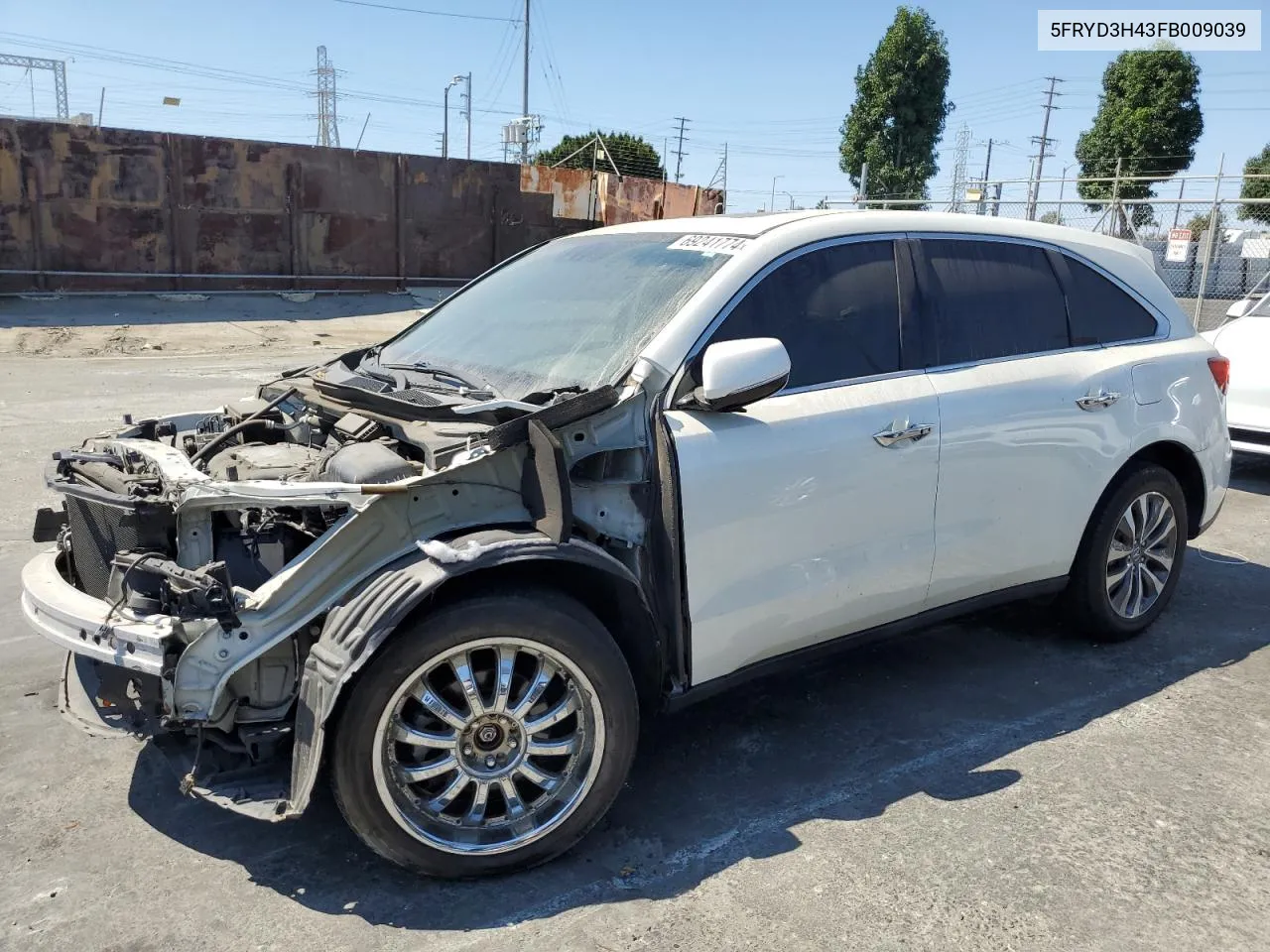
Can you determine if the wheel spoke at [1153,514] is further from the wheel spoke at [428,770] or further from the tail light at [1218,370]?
the wheel spoke at [428,770]

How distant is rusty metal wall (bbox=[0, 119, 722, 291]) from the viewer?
15.9 meters

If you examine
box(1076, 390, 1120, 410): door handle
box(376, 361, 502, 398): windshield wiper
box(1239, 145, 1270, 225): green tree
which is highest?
box(1239, 145, 1270, 225): green tree

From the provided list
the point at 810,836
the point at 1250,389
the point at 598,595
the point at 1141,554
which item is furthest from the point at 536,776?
the point at 1250,389

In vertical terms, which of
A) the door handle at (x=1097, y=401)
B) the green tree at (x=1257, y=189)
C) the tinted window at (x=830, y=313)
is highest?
the green tree at (x=1257, y=189)

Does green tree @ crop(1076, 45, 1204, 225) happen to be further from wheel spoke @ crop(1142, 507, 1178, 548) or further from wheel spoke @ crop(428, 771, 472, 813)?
wheel spoke @ crop(428, 771, 472, 813)

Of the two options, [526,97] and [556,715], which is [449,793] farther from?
[526,97]

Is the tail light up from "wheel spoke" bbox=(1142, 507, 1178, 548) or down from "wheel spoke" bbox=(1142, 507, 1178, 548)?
up

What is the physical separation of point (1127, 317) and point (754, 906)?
3251 millimetres

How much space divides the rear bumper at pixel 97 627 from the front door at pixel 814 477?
4.95 feet

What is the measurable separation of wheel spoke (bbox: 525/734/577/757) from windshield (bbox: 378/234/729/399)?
3.64 feet

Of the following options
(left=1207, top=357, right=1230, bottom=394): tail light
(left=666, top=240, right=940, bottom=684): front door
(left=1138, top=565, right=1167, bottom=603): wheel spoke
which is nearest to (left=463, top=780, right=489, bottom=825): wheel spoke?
(left=666, top=240, right=940, bottom=684): front door

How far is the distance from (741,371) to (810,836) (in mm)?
1469

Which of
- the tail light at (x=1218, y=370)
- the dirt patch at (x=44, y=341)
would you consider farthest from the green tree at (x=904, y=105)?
the tail light at (x=1218, y=370)

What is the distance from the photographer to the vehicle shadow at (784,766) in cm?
293
